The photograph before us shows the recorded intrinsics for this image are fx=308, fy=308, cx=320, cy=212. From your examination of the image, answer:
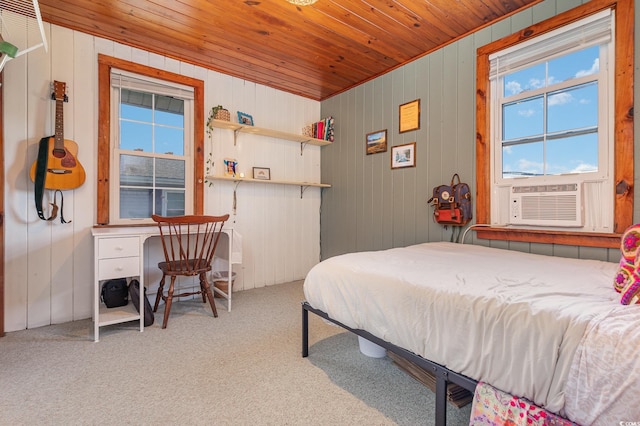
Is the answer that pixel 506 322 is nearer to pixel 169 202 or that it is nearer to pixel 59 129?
pixel 169 202

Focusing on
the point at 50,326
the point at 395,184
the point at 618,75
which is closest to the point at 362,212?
the point at 395,184

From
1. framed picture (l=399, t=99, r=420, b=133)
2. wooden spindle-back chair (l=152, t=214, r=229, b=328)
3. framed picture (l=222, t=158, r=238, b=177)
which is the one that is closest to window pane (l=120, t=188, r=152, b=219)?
wooden spindle-back chair (l=152, t=214, r=229, b=328)

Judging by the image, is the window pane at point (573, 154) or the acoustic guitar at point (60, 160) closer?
the window pane at point (573, 154)

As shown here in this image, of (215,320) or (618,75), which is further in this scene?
(215,320)

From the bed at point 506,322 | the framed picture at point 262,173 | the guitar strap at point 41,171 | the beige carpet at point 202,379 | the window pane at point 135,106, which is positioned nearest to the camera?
the bed at point 506,322

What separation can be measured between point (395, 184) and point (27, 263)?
325 centimetres

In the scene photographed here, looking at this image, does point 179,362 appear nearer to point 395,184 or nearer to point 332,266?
point 332,266

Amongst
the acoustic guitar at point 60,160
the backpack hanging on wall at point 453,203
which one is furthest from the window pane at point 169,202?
the backpack hanging on wall at point 453,203

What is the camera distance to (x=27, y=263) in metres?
2.42

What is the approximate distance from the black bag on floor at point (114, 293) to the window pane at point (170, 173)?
0.99 m

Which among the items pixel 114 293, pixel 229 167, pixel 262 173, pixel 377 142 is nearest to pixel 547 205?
pixel 377 142

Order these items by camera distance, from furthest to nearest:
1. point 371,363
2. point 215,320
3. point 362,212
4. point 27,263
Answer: point 362,212 → point 215,320 → point 27,263 → point 371,363

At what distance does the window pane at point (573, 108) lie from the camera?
2.03 metres

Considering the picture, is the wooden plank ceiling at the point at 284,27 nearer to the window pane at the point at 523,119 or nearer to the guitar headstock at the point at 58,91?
the guitar headstock at the point at 58,91
